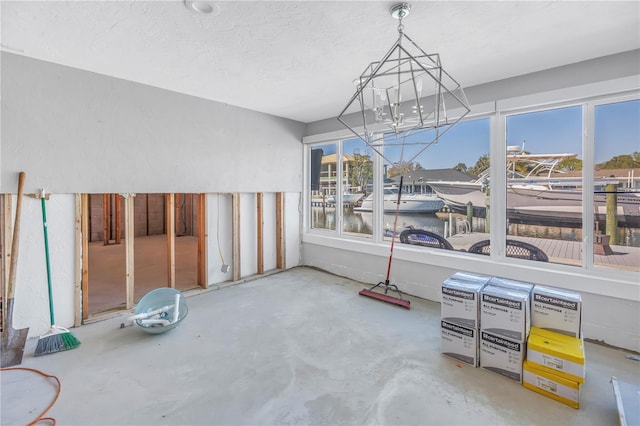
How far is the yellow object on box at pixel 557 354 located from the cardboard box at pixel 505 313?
0.30 ft

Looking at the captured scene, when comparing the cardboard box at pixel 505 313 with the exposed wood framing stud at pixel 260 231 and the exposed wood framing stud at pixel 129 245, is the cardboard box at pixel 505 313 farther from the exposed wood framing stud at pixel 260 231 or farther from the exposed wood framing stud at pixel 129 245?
the exposed wood framing stud at pixel 129 245

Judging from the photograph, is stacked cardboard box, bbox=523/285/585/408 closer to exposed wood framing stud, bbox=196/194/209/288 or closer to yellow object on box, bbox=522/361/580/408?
yellow object on box, bbox=522/361/580/408

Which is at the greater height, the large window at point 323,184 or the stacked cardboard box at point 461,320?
the large window at point 323,184

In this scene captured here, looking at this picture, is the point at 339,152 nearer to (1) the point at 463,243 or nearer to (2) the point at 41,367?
(1) the point at 463,243

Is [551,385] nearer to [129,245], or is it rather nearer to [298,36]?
[298,36]

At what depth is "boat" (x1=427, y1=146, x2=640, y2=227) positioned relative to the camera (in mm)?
2723

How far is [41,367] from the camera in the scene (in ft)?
7.73

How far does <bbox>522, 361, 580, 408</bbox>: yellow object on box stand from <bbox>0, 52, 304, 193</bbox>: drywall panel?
3.87 meters

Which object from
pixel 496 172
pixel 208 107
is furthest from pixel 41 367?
pixel 496 172

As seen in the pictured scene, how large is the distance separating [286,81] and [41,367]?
3.40 m

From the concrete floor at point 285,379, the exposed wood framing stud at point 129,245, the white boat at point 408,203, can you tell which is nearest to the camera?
the concrete floor at point 285,379

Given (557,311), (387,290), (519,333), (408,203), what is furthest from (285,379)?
(408,203)

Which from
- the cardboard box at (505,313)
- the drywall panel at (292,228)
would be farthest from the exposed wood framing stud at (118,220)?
the cardboard box at (505,313)

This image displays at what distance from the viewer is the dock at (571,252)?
271cm
